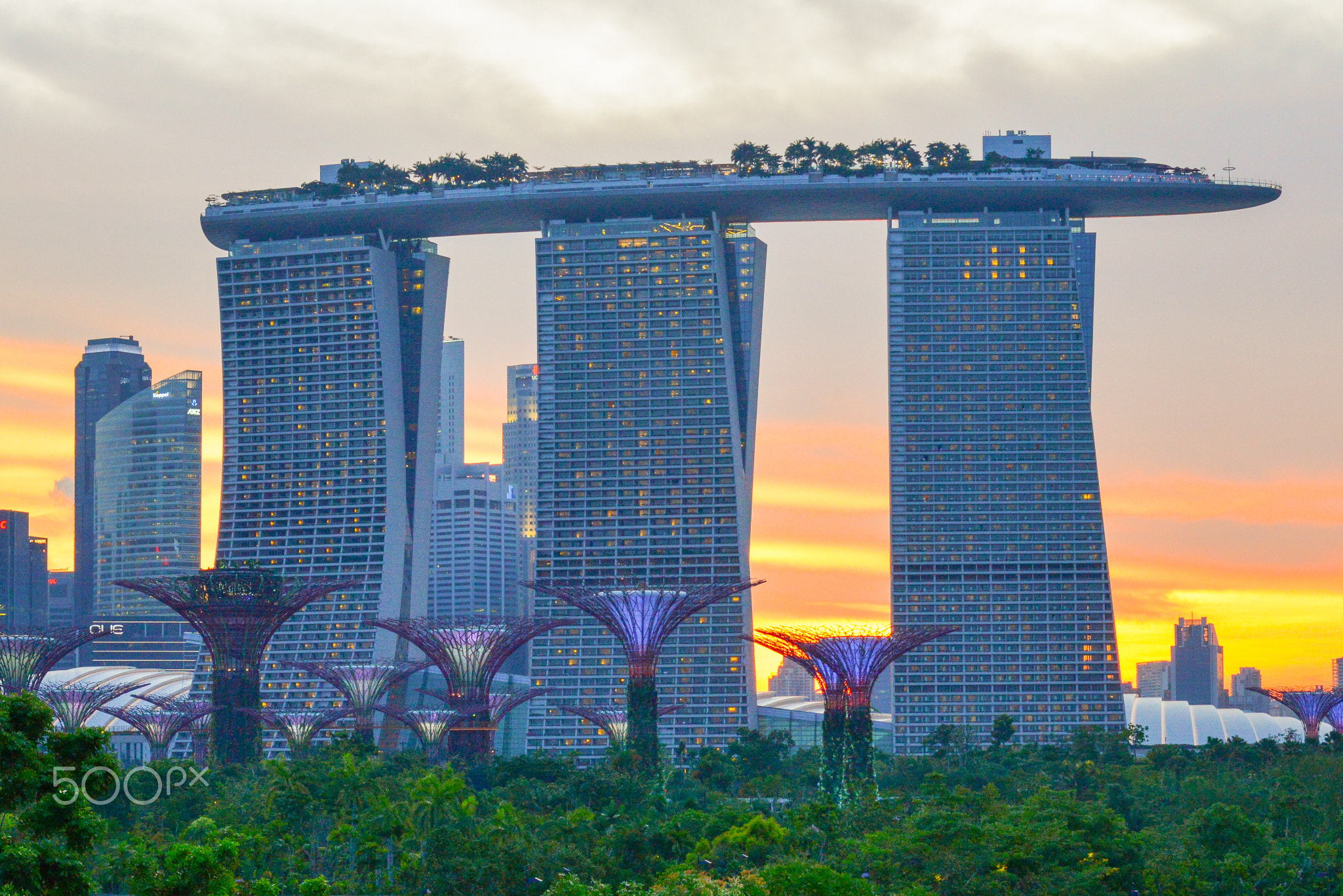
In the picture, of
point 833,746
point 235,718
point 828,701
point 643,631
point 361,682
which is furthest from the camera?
point 361,682

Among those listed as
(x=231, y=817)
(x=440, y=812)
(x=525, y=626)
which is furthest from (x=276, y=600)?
(x=440, y=812)

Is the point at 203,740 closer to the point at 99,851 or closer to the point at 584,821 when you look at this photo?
the point at 99,851

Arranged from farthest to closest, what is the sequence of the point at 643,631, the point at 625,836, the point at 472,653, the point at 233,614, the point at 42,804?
the point at 472,653
the point at 233,614
the point at 643,631
the point at 625,836
the point at 42,804

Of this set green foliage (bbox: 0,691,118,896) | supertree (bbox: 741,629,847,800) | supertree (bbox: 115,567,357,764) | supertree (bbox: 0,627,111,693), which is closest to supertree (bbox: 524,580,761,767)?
supertree (bbox: 741,629,847,800)

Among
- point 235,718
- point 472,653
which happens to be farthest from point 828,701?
point 235,718

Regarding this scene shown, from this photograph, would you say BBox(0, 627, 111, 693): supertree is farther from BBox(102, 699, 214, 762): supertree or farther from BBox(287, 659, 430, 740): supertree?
BBox(287, 659, 430, 740): supertree

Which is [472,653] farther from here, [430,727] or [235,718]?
[235,718]

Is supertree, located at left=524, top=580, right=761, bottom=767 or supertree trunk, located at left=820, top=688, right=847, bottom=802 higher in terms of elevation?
supertree, located at left=524, top=580, right=761, bottom=767

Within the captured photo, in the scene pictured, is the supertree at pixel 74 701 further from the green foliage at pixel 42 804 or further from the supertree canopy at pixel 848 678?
the green foliage at pixel 42 804
